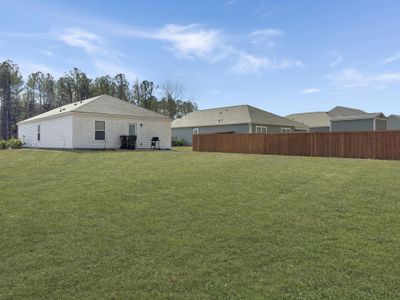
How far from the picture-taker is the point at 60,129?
72.5 feet

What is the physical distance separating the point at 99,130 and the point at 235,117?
1527 centimetres

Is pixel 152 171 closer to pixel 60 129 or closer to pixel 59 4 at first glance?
pixel 59 4

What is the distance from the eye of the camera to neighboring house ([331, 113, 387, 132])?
2548cm

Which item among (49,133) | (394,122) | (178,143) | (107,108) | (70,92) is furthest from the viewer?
(70,92)

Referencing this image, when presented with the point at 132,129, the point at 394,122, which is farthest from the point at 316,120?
the point at 132,129

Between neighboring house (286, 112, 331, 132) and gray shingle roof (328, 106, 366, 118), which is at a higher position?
gray shingle roof (328, 106, 366, 118)

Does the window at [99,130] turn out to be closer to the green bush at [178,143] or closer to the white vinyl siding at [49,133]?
the white vinyl siding at [49,133]

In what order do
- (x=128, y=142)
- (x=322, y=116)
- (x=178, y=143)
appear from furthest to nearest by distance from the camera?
1. (x=322, y=116)
2. (x=178, y=143)
3. (x=128, y=142)

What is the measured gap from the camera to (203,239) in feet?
15.8

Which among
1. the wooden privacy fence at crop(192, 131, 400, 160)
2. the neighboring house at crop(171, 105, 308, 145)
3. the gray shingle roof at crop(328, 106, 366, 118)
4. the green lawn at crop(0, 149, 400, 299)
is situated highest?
the gray shingle roof at crop(328, 106, 366, 118)

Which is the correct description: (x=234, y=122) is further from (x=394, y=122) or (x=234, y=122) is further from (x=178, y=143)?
(x=394, y=122)

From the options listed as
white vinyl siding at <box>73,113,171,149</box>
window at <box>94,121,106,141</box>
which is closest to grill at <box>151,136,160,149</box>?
white vinyl siding at <box>73,113,171,149</box>

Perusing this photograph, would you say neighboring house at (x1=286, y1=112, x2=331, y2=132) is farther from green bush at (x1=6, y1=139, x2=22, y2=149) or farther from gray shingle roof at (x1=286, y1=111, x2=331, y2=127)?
green bush at (x1=6, y1=139, x2=22, y2=149)

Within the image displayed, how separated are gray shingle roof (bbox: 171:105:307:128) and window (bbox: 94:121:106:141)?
14134mm
